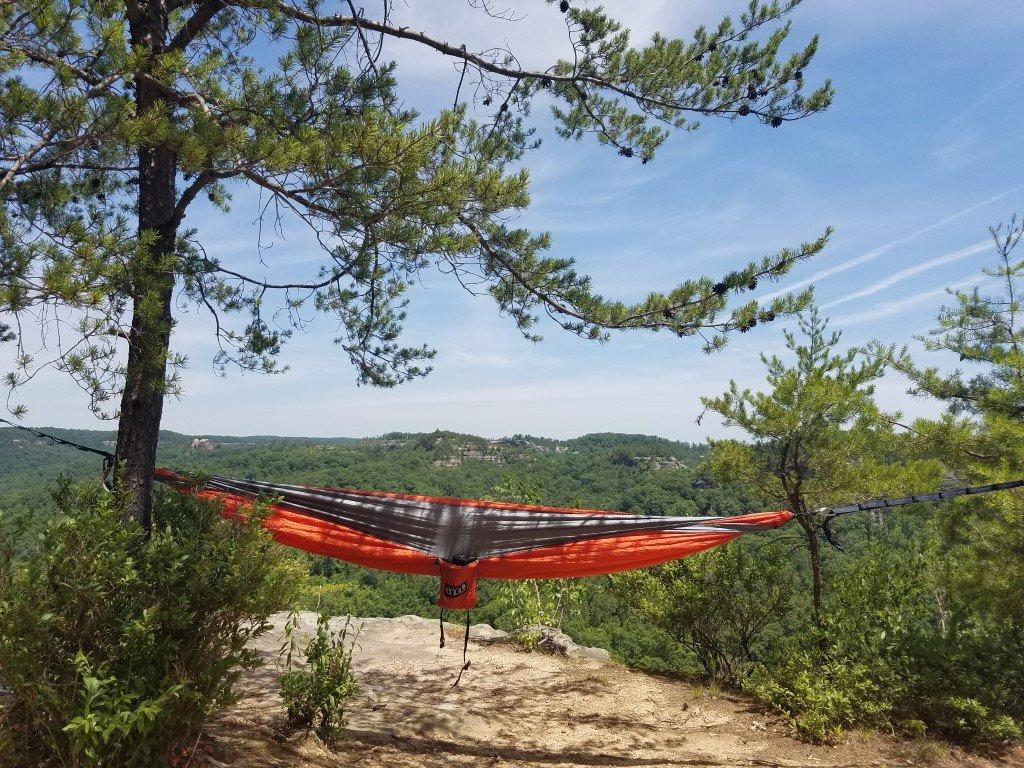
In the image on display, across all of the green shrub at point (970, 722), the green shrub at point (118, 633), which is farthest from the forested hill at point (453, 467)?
the green shrub at point (118, 633)

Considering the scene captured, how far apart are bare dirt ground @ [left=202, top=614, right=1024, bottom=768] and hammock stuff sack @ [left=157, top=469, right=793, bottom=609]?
0.62 m

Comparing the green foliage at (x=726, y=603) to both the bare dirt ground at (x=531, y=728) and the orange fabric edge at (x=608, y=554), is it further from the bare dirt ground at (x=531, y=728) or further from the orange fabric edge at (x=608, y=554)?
the orange fabric edge at (x=608, y=554)

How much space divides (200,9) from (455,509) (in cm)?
244

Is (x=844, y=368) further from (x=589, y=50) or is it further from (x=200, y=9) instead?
(x=200, y=9)

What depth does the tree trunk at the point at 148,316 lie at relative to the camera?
2008mm

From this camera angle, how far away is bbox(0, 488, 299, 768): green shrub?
5.03 feet

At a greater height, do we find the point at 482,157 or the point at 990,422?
the point at 482,157

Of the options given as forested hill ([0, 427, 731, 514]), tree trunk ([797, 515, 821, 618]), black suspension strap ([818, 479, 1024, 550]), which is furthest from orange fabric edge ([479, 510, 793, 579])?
forested hill ([0, 427, 731, 514])

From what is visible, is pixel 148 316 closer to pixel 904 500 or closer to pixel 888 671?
pixel 904 500

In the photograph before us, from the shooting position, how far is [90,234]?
1.68 m

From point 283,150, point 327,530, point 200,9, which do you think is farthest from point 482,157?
point 327,530

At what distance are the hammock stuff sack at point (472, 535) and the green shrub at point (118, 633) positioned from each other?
2.75 ft

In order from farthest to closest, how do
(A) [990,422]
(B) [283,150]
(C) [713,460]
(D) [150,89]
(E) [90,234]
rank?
(A) [990,422]
(C) [713,460]
(D) [150,89]
(B) [283,150]
(E) [90,234]

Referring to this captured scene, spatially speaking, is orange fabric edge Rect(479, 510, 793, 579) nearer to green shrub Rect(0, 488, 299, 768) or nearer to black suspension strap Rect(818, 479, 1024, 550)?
black suspension strap Rect(818, 479, 1024, 550)
